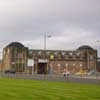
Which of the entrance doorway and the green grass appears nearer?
the green grass

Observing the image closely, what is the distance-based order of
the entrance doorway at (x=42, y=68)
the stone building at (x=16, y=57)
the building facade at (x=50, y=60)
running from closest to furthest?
1. the entrance doorway at (x=42, y=68)
2. the building facade at (x=50, y=60)
3. the stone building at (x=16, y=57)

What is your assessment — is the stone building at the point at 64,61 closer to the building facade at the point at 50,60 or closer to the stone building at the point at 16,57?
the building facade at the point at 50,60

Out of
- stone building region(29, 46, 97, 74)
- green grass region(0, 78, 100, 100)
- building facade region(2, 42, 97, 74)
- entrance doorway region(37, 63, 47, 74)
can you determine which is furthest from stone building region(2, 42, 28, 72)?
green grass region(0, 78, 100, 100)

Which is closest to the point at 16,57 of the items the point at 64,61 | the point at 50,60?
the point at 50,60

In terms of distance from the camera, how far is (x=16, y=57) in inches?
4055

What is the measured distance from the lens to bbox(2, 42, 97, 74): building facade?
100625 millimetres

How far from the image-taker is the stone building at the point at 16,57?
100938mm

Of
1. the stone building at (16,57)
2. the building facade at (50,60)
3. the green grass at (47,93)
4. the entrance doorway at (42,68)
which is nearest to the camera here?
the green grass at (47,93)

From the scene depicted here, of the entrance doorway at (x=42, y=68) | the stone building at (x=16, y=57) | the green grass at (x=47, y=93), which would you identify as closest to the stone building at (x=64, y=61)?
the entrance doorway at (x=42, y=68)

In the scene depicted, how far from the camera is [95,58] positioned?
103 metres

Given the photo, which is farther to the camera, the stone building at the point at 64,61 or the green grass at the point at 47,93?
the stone building at the point at 64,61

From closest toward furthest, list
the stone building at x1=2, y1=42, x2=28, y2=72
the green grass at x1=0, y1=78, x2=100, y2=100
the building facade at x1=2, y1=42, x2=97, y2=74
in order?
1. the green grass at x1=0, y1=78, x2=100, y2=100
2. the building facade at x1=2, y1=42, x2=97, y2=74
3. the stone building at x1=2, y1=42, x2=28, y2=72

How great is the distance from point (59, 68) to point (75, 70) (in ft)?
24.0

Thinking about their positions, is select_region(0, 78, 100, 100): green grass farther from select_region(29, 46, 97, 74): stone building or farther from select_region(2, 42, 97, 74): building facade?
select_region(29, 46, 97, 74): stone building
